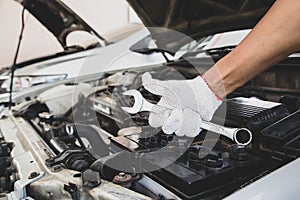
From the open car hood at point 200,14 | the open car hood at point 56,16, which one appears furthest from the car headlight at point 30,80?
the open car hood at point 200,14

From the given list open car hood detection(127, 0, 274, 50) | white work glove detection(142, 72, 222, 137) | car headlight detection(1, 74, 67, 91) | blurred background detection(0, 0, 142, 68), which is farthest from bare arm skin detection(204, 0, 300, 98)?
blurred background detection(0, 0, 142, 68)

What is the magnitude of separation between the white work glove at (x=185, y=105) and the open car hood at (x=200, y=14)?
1.82 ft

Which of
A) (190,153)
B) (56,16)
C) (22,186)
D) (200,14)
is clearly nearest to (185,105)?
(190,153)

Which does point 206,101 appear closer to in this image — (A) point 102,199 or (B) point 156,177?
(B) point 156,177

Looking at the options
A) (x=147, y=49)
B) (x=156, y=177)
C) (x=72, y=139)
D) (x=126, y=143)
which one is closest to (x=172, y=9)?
(x=147, y=49)

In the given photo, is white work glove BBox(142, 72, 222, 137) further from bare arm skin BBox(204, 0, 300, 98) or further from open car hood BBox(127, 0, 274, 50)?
open car hood BBox(127, 0, 274, 50)

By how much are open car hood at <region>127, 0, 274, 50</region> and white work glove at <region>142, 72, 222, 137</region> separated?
1.82 ft

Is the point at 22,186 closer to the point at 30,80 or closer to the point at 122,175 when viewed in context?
the point at 122,175

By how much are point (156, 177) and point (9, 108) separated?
48.3 inches

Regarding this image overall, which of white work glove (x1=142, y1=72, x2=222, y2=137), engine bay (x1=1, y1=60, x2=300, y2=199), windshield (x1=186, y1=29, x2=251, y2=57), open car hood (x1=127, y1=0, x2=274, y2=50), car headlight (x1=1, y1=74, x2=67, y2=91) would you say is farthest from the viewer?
car headlight (x1=1, y1=74, x2=67, y2=91)

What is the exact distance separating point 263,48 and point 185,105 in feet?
0.70

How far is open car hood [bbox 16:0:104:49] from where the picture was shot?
172 cm

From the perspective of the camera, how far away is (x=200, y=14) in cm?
141

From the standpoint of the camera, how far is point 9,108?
1674mm
